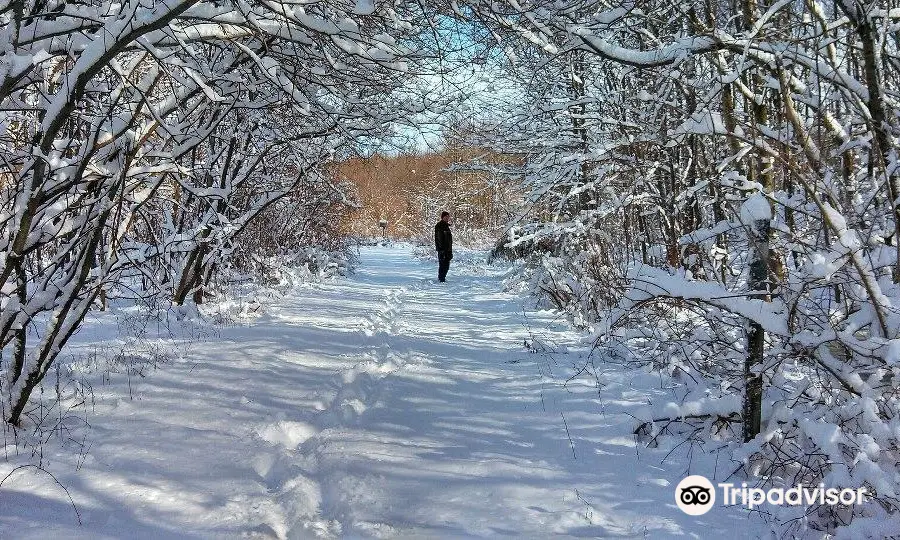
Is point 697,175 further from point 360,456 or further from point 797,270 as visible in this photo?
point 360,456

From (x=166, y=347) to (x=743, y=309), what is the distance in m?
4.74

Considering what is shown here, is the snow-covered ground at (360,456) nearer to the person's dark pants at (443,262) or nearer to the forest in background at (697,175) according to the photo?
the forest in background at (697,175)

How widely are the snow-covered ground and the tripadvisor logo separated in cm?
7

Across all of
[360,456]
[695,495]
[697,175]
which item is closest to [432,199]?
[697,175]

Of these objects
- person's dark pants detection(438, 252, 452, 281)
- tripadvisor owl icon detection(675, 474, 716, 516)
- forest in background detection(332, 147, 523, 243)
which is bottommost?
tripadvisor owl icon detection(675, 474, 716, 516)

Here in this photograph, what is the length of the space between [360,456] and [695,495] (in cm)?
173

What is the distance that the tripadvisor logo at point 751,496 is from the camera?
2221 millimetres

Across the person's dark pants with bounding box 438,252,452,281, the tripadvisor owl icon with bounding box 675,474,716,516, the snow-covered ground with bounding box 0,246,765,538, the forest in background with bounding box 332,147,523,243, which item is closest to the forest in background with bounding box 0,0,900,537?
the tripadvisor owl icon with bounding box 675,474,716,516

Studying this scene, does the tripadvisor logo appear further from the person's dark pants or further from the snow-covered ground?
the person's dark pants

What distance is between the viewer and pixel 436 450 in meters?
3.41

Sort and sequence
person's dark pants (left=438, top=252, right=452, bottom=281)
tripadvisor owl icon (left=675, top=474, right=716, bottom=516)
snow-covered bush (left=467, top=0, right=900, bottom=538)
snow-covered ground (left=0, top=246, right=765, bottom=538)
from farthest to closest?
person's dark pants (left=438, top=252, right=452, bottom=281) < tripadvisor owl icon (left=675, top=474, right=716, bottom=516) < snow-covered ground (left=0, top=246, right=765, bottom=538) < snow-covered bush (left=467, top=0, right=900, bottom=538)

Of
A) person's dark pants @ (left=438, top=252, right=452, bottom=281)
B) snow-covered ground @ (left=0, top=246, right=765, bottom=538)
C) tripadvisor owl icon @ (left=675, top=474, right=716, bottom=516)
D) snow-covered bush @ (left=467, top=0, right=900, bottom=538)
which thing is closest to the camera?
snow-covered bush @ (left=467, top=0, right=900, bottom=538)

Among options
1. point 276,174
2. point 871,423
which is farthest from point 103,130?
point 276,174

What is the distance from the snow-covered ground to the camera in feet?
8.09
